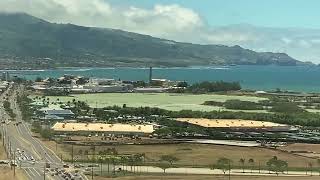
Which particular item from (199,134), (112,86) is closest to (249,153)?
(199,134)

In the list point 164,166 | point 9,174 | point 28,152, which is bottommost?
point 9,174

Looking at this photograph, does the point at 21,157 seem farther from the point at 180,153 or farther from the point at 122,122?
the point at 122,122

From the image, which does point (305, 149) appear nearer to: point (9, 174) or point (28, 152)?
point (28, 152)

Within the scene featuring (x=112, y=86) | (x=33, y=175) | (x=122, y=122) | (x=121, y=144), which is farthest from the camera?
(x=112, y=86)

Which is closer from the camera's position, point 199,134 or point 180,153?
point 180,153

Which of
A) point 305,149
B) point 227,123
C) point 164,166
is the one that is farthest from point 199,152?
point 227,123
